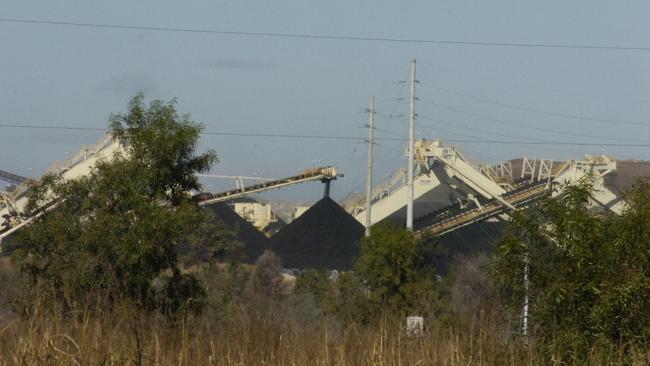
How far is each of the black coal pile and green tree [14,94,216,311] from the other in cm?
3002

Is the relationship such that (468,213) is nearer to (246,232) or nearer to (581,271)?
(246,232)

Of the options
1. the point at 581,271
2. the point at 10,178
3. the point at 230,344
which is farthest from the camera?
the point at 10,178

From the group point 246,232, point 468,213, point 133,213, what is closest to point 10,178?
point 246,232

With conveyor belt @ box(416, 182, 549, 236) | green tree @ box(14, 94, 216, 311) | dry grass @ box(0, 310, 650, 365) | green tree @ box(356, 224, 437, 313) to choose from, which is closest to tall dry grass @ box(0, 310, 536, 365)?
dry grass @ box(0, 310, 650, 365)

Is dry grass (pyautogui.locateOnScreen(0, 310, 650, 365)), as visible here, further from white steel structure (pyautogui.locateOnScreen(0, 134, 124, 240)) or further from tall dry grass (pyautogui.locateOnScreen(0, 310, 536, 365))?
white steel structure (pyautogui.locateOnScreen(0, 134, 124, 240))

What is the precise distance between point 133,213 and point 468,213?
1469 inches

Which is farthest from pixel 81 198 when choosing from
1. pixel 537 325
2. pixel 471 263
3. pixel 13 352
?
pixel 471 263

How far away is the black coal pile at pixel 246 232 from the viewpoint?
55875 millimetres

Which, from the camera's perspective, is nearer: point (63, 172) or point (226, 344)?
point (226, 344)

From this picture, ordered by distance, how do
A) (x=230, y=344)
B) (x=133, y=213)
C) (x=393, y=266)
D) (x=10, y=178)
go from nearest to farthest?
(x=230, y=344), (x=133, y=213), (x=393, y=266), (x=10, y=178)

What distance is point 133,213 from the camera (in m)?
22.9

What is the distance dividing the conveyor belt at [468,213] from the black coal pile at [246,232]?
774cm

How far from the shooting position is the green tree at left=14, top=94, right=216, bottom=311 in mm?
22266

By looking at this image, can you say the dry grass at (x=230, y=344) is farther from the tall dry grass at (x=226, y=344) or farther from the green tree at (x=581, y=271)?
Result: the green tree at (x=581, y=271)
